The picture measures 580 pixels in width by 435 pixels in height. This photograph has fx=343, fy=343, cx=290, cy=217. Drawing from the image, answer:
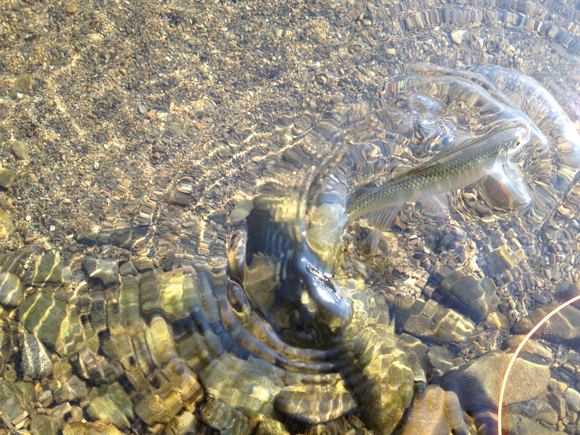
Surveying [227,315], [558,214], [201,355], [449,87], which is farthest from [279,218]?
[558,214]

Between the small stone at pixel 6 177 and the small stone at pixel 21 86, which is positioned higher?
the small stone at pixel 21 86

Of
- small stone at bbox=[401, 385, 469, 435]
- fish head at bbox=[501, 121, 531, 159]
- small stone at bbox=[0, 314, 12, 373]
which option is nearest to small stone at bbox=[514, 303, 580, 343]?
small stone at bbox=[401, 385, 469, 435]

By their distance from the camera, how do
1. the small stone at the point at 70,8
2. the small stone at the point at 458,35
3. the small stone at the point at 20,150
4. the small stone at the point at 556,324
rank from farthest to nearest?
1. the small stone at the point at 458,35
2. the small stone at the point at 70,8
3. the small stone at the point at 20,150
4. the small stone at the point at 556,324

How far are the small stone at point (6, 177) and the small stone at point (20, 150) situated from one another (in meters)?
0.17

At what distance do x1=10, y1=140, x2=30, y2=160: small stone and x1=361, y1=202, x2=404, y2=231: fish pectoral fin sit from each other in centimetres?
339

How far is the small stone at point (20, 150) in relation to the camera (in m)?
3.39

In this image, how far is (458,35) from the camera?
4.72 metres

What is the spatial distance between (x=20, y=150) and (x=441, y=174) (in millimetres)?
4038

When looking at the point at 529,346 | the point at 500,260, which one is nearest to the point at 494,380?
the point at 529,346

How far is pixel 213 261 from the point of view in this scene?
3197 mm

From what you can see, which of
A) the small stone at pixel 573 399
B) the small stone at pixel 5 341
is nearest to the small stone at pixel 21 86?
the small stone at pixel 5 341

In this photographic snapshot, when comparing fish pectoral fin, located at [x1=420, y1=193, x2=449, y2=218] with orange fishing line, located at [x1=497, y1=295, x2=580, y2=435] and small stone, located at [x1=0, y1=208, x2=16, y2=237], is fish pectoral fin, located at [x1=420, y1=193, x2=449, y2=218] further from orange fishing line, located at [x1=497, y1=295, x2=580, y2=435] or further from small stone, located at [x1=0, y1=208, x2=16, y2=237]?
small stone, located at [x1=0, y1=208, x2=16, y2=237]

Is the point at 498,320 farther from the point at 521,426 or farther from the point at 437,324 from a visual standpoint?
the point at 521,426

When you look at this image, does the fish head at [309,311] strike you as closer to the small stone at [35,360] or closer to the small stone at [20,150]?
the small stone at [35,360]
